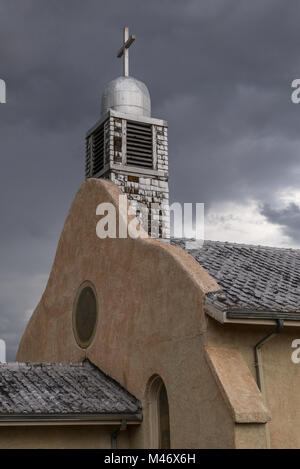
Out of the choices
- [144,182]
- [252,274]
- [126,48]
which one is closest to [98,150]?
[144,182]

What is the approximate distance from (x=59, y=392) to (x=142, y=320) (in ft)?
7.24

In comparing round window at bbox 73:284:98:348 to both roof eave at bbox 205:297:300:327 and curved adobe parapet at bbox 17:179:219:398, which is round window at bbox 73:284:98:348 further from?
roof eave at bbox 205:297:300:327

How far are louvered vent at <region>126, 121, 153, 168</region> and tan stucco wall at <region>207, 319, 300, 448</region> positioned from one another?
10.4m

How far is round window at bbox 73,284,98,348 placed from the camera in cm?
1585

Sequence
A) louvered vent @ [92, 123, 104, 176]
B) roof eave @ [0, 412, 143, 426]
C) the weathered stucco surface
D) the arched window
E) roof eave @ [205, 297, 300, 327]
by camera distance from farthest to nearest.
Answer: louvered vent @ [92, 123, 104, 176] → the arched window → roof eave @ [0, 412, 143, 426] → roof eave @ [205, 297, 300, 327] → the weathered stucco surface

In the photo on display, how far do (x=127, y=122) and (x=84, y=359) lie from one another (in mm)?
8687

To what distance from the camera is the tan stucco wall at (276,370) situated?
11156mm

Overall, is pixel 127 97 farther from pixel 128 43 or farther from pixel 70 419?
pixel 70 419

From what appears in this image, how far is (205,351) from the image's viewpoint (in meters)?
11.0

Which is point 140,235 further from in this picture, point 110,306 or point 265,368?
point 265,368

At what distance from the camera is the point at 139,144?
2114 centimetres

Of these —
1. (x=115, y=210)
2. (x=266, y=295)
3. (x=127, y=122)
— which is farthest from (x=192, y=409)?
(x=127, y=122)

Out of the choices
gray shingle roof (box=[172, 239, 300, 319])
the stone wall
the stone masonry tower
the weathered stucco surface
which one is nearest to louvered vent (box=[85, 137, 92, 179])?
the stone masonry tower
